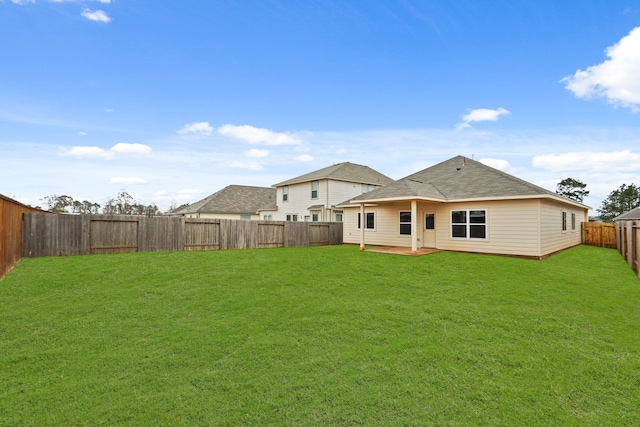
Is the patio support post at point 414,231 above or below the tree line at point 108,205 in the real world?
below

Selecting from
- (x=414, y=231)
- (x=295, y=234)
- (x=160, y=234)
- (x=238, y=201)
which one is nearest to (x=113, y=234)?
(x=160, y=234)

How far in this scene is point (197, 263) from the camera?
432 inches

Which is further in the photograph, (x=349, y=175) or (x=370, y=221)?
(x=349, y=175)

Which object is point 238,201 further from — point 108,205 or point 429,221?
point 429,221

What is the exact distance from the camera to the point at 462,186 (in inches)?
623

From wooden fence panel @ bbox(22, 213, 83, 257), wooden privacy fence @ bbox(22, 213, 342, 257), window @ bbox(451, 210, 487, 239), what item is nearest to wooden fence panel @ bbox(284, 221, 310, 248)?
wooden privacy fence @ bbox(22, 213, 342, 257)

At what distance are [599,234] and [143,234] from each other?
88.7 ft

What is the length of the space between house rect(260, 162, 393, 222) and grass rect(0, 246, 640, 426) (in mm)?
17093

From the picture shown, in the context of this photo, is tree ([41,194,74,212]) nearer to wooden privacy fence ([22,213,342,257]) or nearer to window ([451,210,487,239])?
wooden privacy fence ([22,213,342,257])

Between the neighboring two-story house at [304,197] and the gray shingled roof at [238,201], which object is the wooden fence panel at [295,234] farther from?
the gray shingled roof at [238,201]

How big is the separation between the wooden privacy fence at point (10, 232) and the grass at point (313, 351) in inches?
24.4

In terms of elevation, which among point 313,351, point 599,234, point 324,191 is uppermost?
point 324,191

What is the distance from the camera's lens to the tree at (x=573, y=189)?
A: 44562 millimetres

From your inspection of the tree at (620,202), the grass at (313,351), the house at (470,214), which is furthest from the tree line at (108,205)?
the tree at (620,202)
